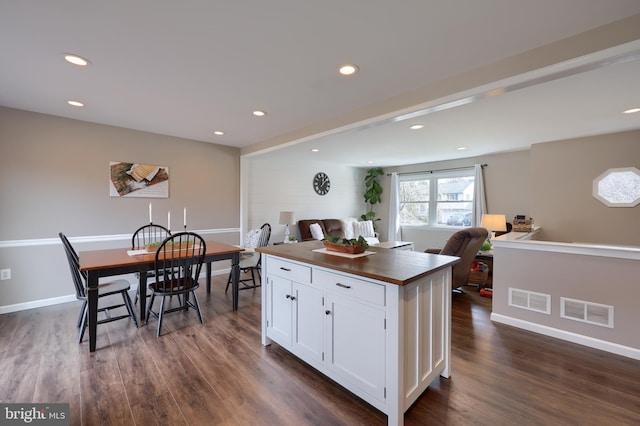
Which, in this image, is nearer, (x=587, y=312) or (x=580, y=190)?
(x=587, y=312)

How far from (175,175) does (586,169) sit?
6515 millimetres

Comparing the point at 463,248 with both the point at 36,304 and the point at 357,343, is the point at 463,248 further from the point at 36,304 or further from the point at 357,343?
the point at 36,304

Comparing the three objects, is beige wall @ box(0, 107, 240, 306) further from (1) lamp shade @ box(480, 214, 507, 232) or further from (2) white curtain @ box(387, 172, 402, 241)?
(1) lamp shade @ box(480, 214, 507, 232)

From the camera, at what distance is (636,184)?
12.6ft

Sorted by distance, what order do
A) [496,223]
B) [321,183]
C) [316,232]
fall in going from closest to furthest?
[496,223] → [316,232] → [321,183]

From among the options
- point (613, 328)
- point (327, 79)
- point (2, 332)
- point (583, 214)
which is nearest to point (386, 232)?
point (583, 214)

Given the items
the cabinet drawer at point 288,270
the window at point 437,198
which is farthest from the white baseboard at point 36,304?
the window at point 437,198

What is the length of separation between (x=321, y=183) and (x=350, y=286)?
204 inches

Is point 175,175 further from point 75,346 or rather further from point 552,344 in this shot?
point 552,344

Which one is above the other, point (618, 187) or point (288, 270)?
point (618, 187)

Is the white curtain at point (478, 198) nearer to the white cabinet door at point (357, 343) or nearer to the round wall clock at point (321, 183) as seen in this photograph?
the round wall clock at point (321, 183)

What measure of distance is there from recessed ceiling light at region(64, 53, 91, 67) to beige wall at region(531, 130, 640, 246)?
241 inches

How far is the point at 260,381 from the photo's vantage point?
79.0 inches

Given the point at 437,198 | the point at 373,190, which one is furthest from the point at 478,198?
the point at 373,190
